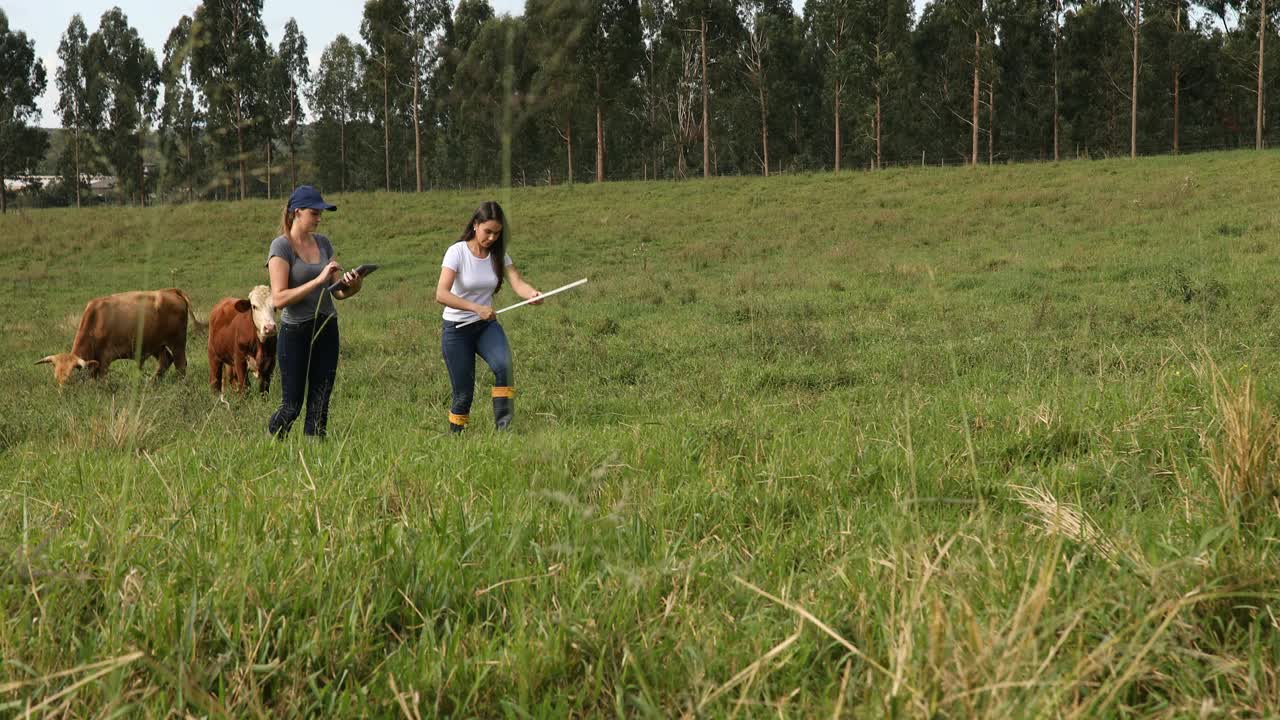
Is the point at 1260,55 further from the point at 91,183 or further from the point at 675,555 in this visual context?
the point at 91,183

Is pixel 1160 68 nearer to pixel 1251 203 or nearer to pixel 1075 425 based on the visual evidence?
pixel 1251 203

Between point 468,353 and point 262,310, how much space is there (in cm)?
208

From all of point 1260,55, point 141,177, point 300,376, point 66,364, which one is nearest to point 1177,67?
point 1260,55

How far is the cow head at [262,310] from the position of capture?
722 centimetres

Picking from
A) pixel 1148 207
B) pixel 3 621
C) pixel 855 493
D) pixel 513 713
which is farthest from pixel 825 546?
pixel 1148 207

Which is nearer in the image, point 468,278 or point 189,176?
point 189,176

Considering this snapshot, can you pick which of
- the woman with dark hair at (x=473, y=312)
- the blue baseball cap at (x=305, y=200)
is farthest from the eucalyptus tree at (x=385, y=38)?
the woman with dark hair at (x=473, y=312)

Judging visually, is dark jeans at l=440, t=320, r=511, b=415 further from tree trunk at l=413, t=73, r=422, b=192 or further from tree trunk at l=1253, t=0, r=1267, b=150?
tree trunk at l=1253, t=0, r=1267, b=150

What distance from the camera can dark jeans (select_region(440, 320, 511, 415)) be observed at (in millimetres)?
6125

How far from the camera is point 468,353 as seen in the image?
6297mm

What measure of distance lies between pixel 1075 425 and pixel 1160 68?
2279 inches

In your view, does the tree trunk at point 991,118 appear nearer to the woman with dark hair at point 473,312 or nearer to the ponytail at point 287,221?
the woman with dark hair at point 473,312

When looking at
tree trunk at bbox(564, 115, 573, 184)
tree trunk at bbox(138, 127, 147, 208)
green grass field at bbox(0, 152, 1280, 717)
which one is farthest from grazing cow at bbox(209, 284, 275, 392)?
tree trunk at bbox(138, 127, 147, 208)

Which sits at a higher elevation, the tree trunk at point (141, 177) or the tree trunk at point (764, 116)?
the tree trunk at point (764, 116)
